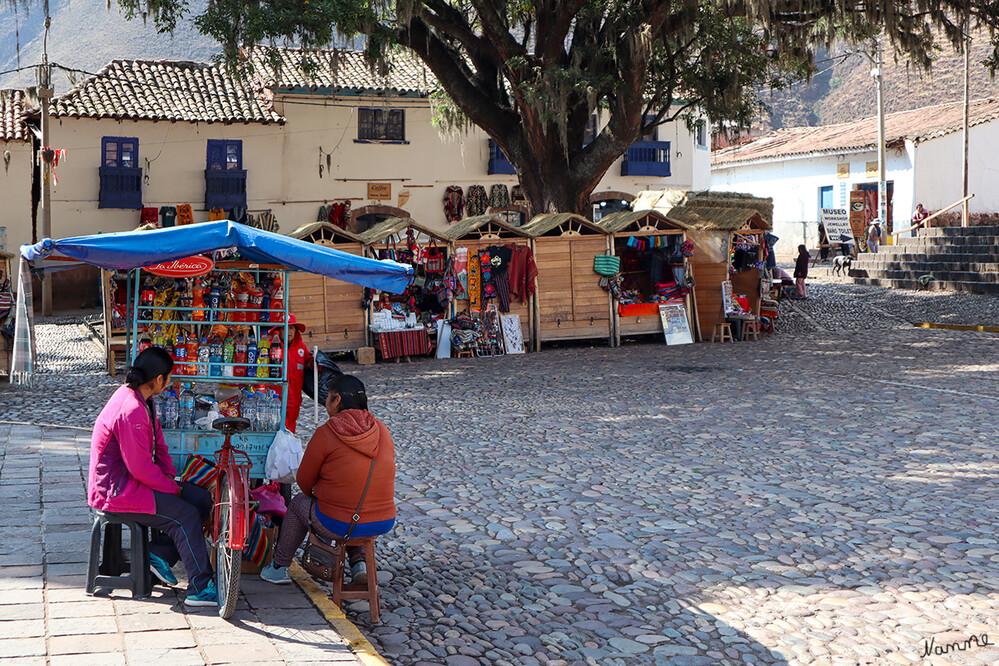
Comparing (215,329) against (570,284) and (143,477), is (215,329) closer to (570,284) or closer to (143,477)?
(143,477)

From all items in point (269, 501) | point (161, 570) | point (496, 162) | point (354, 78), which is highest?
point (354, 78)

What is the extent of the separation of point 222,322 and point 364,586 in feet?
6.34

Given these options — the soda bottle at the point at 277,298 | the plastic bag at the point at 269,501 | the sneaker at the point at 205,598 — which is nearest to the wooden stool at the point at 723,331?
the soda bottle at the point at 277,298

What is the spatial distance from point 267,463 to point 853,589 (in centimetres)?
343

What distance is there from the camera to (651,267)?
18500 mm

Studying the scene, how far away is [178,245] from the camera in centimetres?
536

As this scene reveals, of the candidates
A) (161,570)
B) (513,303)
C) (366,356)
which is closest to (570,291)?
(513,303)

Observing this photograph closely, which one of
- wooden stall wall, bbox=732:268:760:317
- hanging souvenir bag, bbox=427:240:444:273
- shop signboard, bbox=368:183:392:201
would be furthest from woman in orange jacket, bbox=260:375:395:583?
shop signboard, bbox=368:183:392:201

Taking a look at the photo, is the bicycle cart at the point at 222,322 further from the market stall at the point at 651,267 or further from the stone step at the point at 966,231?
the stone step at the point at 966,231

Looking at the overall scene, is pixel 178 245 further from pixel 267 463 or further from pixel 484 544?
pixel 484 544

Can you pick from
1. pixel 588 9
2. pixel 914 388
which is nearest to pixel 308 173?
pixel 588 9

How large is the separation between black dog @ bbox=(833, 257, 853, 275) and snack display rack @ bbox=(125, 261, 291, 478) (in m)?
23.4

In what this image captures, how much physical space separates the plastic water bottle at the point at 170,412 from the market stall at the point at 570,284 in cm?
1130

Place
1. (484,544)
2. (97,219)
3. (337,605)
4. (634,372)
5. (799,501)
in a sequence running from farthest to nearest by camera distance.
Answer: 1. (97,219)
2. (634,372)
3. (799,501)
4. (484,544)
5. (337,605)
